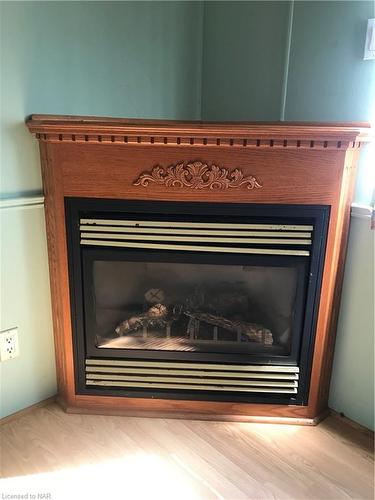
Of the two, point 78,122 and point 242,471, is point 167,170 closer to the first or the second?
point 78,122

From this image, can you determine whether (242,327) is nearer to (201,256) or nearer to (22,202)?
(201,256)

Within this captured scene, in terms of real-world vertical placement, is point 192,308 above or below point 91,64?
below

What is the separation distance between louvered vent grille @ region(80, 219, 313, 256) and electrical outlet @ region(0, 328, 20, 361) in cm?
43

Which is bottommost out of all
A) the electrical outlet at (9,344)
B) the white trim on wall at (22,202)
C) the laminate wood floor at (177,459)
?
the laminate wood floor at (177,459)

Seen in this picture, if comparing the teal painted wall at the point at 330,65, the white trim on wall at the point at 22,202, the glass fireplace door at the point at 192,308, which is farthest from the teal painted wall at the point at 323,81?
the white trim on wall at the point at 22,202

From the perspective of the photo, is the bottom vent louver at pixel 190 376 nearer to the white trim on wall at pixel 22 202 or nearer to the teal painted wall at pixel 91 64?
the white trim on wall at pixel 22 202

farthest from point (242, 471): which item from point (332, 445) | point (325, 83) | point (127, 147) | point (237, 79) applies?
point (237, 79)

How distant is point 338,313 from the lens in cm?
165

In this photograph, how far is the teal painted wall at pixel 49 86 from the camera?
1.44 metres

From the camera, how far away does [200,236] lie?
1.50 m

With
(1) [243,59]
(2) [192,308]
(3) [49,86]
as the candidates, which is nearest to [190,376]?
(2) [192,308]

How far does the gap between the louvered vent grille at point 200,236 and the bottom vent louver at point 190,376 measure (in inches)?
18.0

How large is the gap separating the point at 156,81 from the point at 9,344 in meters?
1.17

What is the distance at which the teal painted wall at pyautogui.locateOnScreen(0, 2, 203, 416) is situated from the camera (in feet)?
4.73
